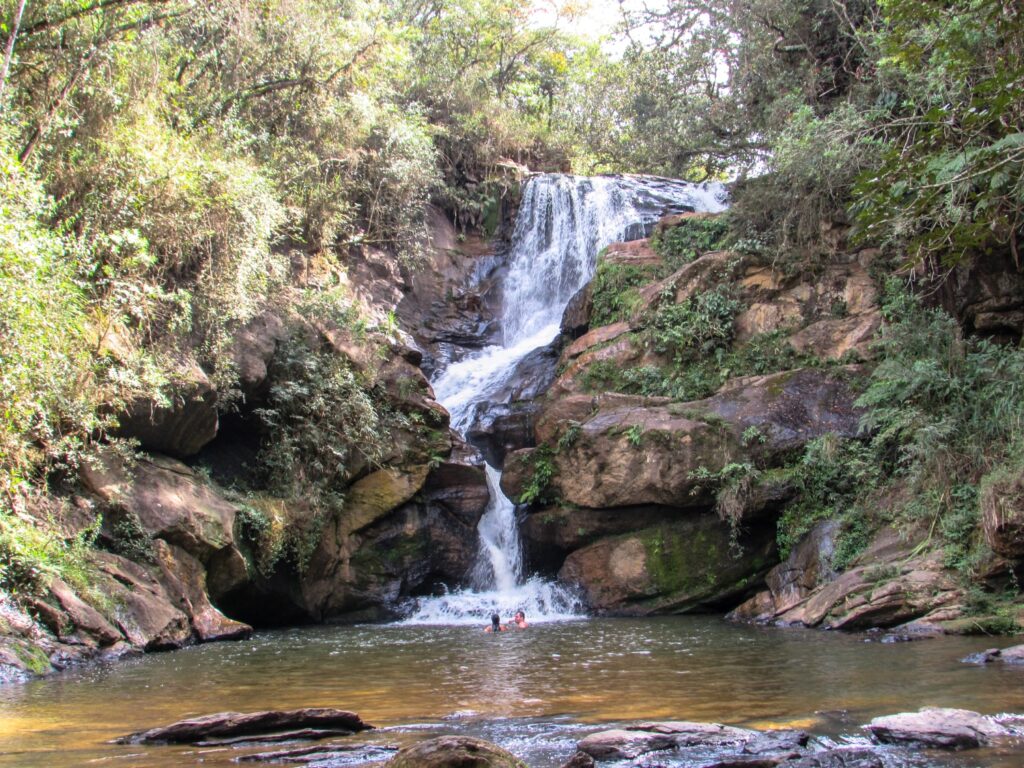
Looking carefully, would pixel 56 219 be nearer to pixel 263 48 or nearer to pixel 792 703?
pixel 263 48

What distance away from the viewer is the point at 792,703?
591cm

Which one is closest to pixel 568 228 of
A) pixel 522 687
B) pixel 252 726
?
pixel 522 687

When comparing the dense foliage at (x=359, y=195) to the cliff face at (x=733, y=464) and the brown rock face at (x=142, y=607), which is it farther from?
the brown rock face at (x=142, y=607)

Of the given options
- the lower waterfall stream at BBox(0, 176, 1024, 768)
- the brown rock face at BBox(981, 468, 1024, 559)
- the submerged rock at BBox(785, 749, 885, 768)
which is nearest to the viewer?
the submerged rock at BBox(785, 749, 885, 768)

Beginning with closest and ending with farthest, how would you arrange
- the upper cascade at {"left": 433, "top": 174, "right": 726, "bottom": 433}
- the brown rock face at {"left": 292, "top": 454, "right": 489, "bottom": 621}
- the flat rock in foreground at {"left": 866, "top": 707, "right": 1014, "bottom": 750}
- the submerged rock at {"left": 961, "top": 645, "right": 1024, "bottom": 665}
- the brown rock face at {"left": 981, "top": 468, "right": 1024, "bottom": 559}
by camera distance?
1. the flat rock in foreground at {"left": 866, "top": 707, "right": 1014, "bottom": 750}
2. the submerged rock at {"left": 961, "top": 645, "right": 1024, "bottom": 665}
3. the brown rock face at {"left": 981, "top": 468, "right": 1024, "bottom": 559}
4. the brown rock face at {"left": 292, "top": 454, "right": 489, "bottom": 621}
5. the upper cascade at {"left": 433, "top": 174, "right": 726, "bottom": 433}

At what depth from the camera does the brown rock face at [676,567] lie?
13.7 m

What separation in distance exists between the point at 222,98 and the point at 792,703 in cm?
1607

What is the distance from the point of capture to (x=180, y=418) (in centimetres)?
1265

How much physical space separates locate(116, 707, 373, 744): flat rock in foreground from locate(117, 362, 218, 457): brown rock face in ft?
23.2

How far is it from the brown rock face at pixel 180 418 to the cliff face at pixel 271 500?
0.02m

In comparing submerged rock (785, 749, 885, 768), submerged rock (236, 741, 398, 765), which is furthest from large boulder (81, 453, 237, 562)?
submerged rock (785, 749, 885, 768)

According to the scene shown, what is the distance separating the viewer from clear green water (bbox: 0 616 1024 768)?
522 cm

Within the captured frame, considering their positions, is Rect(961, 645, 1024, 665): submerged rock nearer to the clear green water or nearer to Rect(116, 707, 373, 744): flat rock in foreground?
the clear green water

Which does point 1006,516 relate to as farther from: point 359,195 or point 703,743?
point 359,195
